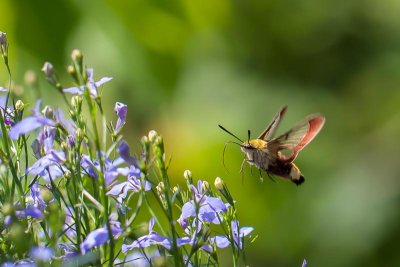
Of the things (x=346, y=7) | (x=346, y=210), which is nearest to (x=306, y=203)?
(x=346, y=210)

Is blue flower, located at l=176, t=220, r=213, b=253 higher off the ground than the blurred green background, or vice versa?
the blurred green background

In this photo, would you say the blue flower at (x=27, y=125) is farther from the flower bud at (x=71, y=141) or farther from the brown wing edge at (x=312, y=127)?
the brown wing edge at (x=312, y=127)

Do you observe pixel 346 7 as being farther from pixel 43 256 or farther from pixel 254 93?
pixel 43 256

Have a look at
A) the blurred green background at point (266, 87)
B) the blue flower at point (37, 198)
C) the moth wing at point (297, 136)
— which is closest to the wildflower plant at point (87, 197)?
the blue flower at point (37, 198)

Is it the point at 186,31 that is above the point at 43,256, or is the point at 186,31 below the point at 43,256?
above

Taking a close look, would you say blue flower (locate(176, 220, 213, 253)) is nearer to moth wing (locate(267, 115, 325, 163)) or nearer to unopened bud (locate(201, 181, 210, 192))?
unopened bud (locate(201, 181, 210, 192))

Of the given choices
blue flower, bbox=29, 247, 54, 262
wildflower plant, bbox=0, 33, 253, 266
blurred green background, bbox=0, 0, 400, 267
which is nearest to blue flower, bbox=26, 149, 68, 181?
wildflower plant, bbox=0, 33, 253, 266

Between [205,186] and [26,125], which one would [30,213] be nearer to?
[26,125]
